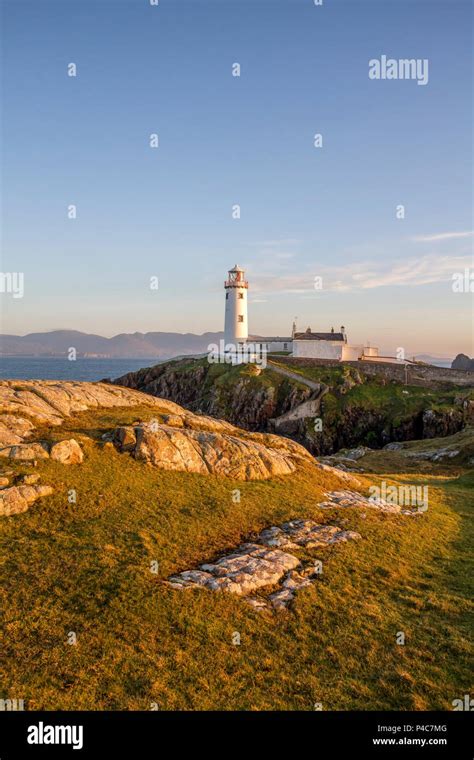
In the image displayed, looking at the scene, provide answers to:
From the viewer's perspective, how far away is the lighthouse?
101438mm

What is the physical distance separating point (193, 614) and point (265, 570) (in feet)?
13.4

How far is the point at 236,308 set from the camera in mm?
102312

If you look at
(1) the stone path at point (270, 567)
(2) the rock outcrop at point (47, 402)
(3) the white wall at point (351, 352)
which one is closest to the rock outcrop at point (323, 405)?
(3) the white wall at point (351, 352)

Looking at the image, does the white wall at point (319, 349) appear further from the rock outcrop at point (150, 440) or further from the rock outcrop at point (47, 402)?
the rock outcrop at point (47, 402)

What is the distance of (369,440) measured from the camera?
72.8 m

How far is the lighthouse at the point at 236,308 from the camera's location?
101m

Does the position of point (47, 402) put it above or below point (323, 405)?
above

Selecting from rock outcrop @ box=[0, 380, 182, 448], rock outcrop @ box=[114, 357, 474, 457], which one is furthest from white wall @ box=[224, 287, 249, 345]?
rock outcrop @ box=[0, 380, 182, 448]

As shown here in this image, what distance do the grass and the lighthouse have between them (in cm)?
8109
